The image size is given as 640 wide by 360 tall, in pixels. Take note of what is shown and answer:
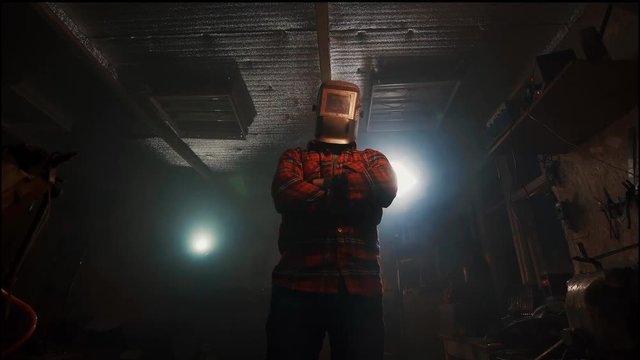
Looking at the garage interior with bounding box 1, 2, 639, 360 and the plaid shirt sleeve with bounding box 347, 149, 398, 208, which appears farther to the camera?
the garage interior with bounding box 1, 2, 639, 360

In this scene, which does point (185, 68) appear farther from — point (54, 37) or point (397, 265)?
point (397, 265)

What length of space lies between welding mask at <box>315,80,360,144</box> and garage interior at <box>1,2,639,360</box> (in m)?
1.43

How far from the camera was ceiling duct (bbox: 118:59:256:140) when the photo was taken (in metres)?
5.27

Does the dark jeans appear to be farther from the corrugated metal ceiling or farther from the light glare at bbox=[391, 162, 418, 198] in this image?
the light glare at bbox=[391, 162, 418, 198]

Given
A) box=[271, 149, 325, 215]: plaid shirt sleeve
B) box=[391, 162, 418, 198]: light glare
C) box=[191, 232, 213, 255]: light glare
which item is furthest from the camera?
box=[191, 232, 213, 255]: light glare

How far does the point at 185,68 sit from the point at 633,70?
211 inches

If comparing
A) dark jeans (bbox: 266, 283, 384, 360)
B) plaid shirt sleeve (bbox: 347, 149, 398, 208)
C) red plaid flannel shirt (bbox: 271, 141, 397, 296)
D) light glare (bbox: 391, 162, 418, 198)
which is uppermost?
light glare (bbox: 391, 162, 418, 198)

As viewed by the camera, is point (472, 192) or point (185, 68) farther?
point (472, 192)

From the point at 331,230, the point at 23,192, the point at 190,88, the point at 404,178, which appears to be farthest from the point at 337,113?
the point at 404,178

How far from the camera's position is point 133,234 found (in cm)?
924

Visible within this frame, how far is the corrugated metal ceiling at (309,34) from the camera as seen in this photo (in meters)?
4.19

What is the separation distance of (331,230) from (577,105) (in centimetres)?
269

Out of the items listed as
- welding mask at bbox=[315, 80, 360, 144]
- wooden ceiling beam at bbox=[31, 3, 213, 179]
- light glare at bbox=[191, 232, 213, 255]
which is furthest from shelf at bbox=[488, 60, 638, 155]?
light glare at bbox=[191, 232, 213, 255]

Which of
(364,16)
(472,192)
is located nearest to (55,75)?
(364,16)
